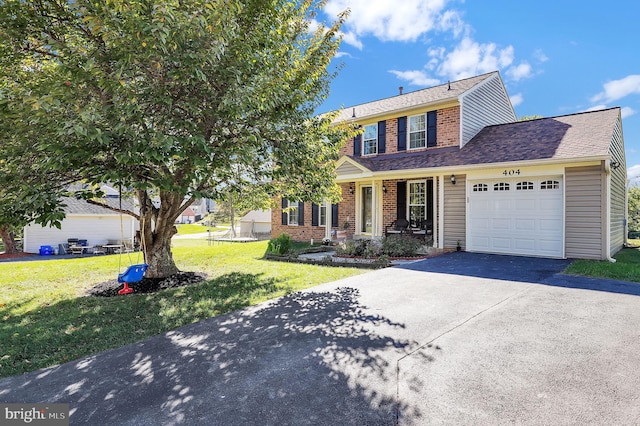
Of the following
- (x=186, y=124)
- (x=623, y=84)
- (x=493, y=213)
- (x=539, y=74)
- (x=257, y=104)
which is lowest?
(x=493, y=213)

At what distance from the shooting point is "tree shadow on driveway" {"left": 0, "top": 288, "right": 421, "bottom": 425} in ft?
8.30

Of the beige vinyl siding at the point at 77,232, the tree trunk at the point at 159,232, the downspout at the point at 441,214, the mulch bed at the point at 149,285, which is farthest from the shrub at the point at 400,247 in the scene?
the beige vinyl siding at the point at 77,232

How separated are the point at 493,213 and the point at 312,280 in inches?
275

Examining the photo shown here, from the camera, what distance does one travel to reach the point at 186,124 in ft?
15.7

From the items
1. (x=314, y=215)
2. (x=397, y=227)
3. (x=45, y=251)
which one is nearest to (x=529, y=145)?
(x=397, y=227)

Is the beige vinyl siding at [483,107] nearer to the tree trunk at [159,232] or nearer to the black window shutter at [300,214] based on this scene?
the black window shutter at [300,214]

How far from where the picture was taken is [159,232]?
7867mm

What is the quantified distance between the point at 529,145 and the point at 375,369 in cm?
1066

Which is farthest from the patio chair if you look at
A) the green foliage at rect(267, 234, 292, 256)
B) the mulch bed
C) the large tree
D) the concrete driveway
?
the mulch bed

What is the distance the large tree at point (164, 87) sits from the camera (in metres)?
4.22

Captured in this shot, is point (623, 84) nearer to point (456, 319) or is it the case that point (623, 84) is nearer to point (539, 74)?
point (539, 74)

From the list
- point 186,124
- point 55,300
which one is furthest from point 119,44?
point 55,300

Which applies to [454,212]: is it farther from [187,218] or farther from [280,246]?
[187,218]

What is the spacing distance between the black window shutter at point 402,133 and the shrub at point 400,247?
4678 mm
